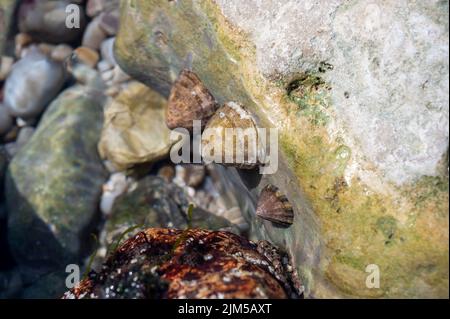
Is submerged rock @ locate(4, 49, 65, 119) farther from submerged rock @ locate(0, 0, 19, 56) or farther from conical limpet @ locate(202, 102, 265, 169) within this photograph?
conical limpet @ locate(202, 102, 265, 169)

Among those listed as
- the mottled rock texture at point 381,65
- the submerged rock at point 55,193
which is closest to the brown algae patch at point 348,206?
the mottled rock texture at point 381,65

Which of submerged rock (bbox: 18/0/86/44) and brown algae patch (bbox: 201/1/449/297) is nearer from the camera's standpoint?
brown algae patch (bbox: 201/1/449/297)

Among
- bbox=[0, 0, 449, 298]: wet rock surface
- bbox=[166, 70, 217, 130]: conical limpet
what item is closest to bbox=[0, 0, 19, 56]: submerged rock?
bbox=[0, 0, 449, 298]: wet rock surface

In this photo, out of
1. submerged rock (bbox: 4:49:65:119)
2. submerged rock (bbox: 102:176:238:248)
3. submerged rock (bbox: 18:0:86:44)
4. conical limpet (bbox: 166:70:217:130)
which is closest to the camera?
conical limpet (bbox: 166:70:217:130)

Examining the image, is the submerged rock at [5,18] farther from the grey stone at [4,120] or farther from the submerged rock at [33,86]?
the grey stone at [4,120]

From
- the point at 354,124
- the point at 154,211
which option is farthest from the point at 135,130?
the point at 354,124

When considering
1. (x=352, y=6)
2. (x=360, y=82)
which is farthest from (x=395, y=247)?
(x=352, y=6)
